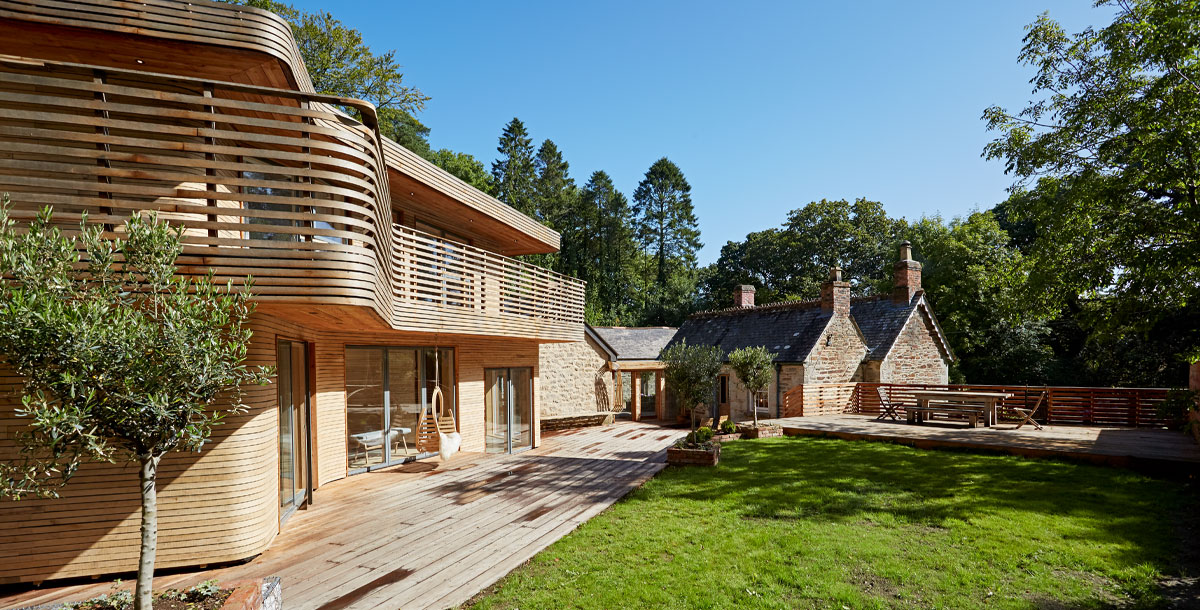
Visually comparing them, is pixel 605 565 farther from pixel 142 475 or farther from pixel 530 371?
pixel 530 371

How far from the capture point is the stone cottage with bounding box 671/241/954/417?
20.2m

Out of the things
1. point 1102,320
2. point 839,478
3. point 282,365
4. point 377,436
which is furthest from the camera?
point 1102,320

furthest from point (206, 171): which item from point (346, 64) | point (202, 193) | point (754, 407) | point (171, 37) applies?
point (346, 64)

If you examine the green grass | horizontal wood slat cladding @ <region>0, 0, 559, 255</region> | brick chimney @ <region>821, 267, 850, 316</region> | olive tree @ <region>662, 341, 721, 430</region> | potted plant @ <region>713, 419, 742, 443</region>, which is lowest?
potted plant @ <region>713, 419, 742, 443</region>

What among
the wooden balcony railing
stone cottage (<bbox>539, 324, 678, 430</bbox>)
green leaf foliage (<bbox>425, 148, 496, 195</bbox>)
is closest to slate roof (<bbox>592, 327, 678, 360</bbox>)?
stone cottage (<bbox>539, 324, 678, 430</bbox>)

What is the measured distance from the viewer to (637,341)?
1122 inches

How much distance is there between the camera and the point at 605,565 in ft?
19.4

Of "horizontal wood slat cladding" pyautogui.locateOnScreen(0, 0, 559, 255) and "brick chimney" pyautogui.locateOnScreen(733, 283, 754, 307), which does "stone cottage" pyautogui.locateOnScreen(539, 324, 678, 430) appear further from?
"horizontal wood slat cladding" pyautogui.locateOnScreen(0, 0, 559, 255)

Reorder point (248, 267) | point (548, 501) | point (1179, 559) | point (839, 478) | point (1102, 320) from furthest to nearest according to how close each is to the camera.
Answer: point (1102, 320)
point (839, 478)
point (548, 501)
point (1179, 559)
point (248, 267)

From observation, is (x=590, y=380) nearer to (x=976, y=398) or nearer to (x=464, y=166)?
(x=976, y=398)

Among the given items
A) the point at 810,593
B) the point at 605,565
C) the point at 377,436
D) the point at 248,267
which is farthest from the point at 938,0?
the point at 377,436

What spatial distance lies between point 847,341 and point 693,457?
12.5 meters

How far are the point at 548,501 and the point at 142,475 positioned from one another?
18.7 feet

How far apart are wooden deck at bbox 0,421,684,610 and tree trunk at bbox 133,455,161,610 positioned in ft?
4.35
